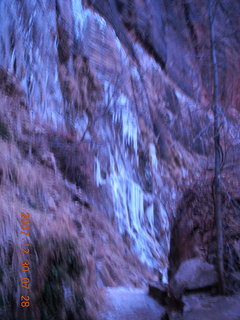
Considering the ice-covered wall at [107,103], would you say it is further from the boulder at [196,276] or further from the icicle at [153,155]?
the boulder at [196,276]

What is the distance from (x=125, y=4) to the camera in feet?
50.0

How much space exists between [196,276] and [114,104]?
21.1ft

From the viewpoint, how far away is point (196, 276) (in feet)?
19.3

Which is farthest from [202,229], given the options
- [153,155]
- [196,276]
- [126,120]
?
[153,155]

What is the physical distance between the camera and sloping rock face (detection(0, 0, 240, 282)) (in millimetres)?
8367

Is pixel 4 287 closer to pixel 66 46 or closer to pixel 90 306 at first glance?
pixel 90 306

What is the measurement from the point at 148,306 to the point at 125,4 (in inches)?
491
